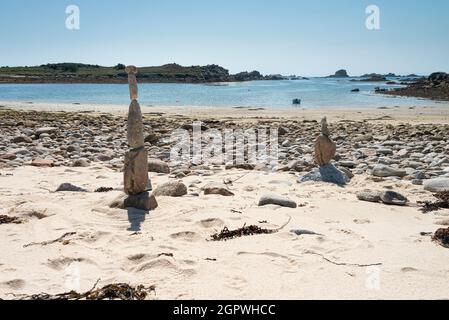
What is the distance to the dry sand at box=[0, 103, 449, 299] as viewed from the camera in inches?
140

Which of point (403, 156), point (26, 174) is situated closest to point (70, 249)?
point (26, 174)

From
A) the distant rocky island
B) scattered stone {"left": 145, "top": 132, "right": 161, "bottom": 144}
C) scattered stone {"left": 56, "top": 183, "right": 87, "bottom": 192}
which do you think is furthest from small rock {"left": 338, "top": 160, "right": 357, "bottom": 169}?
the distant rocky island

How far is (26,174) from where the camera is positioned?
8.20 metres

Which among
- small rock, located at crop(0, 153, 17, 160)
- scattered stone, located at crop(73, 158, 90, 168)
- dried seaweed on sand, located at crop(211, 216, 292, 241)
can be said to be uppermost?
small rock, located at crop(0, 153, 17, 160)

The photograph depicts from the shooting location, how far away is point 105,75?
294 feet

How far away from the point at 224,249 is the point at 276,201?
191 centimetres

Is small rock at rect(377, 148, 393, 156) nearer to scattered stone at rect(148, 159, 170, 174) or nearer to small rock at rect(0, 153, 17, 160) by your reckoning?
scattered stone at rect(148, 159, 170, 174)

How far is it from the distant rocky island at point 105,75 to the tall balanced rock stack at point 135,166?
73763mm

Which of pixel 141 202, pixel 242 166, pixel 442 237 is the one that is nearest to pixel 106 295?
pixel 141 202

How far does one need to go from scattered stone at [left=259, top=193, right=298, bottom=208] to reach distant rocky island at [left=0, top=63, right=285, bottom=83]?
74.3 metres

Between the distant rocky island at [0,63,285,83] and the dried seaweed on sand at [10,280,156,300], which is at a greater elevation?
the distant rocky island at [0,63,285,83]

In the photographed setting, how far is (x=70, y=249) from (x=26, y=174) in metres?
4.46

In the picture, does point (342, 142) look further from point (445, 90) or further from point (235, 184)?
point (445, 90)

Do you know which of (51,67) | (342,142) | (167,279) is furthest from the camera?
(51,67)
